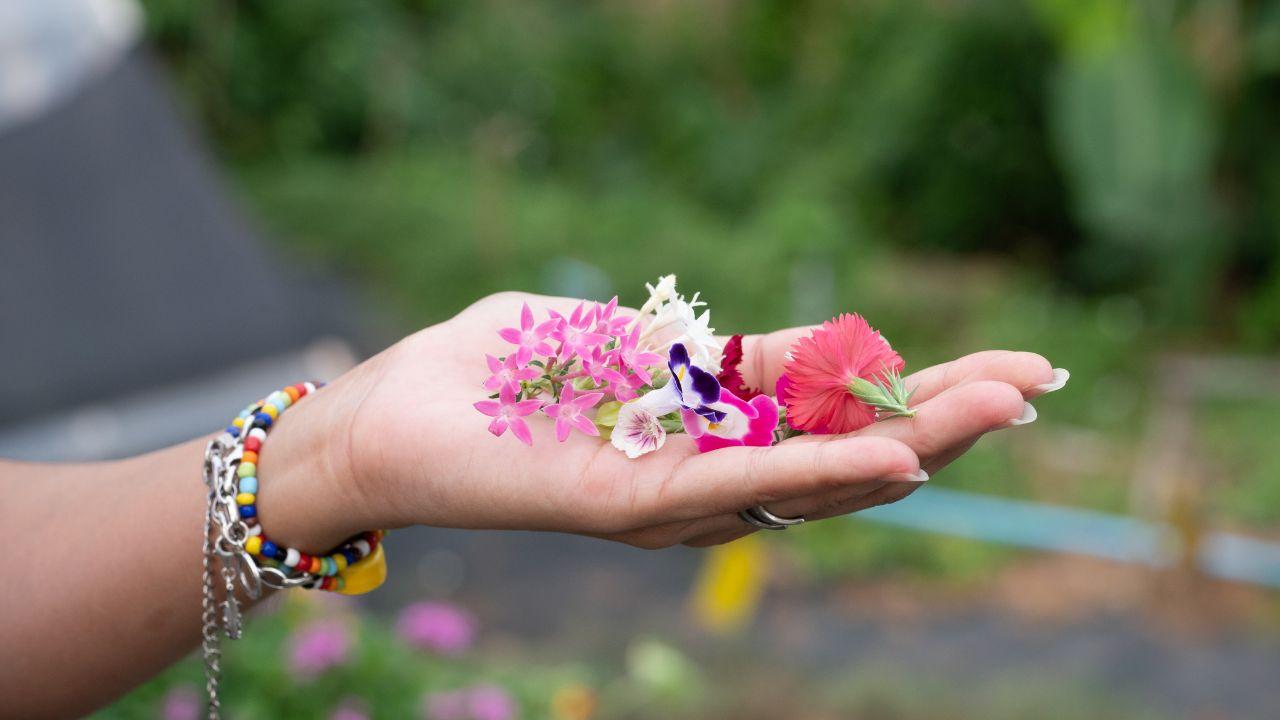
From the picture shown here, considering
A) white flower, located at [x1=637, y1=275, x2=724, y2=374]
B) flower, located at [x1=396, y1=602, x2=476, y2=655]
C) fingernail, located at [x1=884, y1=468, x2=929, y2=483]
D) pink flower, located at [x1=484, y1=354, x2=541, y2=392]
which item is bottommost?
fingernail, located at [x1=884, y1=468, x2=929, y2=483]

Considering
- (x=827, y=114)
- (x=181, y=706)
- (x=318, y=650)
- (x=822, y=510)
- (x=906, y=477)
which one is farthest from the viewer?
(x=827, y=114)

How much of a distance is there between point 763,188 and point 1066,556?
5.34 metres

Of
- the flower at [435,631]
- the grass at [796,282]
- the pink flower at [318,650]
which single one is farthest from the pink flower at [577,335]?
the grass at [796,282]

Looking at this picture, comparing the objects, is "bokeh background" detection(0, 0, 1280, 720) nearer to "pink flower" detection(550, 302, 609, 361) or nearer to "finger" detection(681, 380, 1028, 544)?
"pink flower" detection(550, 302, 609, 361)

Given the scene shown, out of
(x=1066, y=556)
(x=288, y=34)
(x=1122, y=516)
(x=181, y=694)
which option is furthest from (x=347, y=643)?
(x=288, y=34)

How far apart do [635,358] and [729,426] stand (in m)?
0.14

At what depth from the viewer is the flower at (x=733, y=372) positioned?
143 cm

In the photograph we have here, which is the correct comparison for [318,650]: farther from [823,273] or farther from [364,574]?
[823,273]

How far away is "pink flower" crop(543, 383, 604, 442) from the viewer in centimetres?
129

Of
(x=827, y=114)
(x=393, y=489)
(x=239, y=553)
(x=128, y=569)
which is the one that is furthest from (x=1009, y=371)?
(x=827, y=114)

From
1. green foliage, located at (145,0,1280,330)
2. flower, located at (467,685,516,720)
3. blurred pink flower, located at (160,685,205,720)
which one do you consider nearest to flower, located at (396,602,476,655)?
flower, located at (467,685,516,720)

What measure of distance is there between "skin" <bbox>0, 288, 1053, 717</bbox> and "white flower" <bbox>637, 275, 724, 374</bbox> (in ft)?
0.36

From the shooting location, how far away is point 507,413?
4.14ft

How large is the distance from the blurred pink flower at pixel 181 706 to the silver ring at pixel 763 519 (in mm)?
1175
